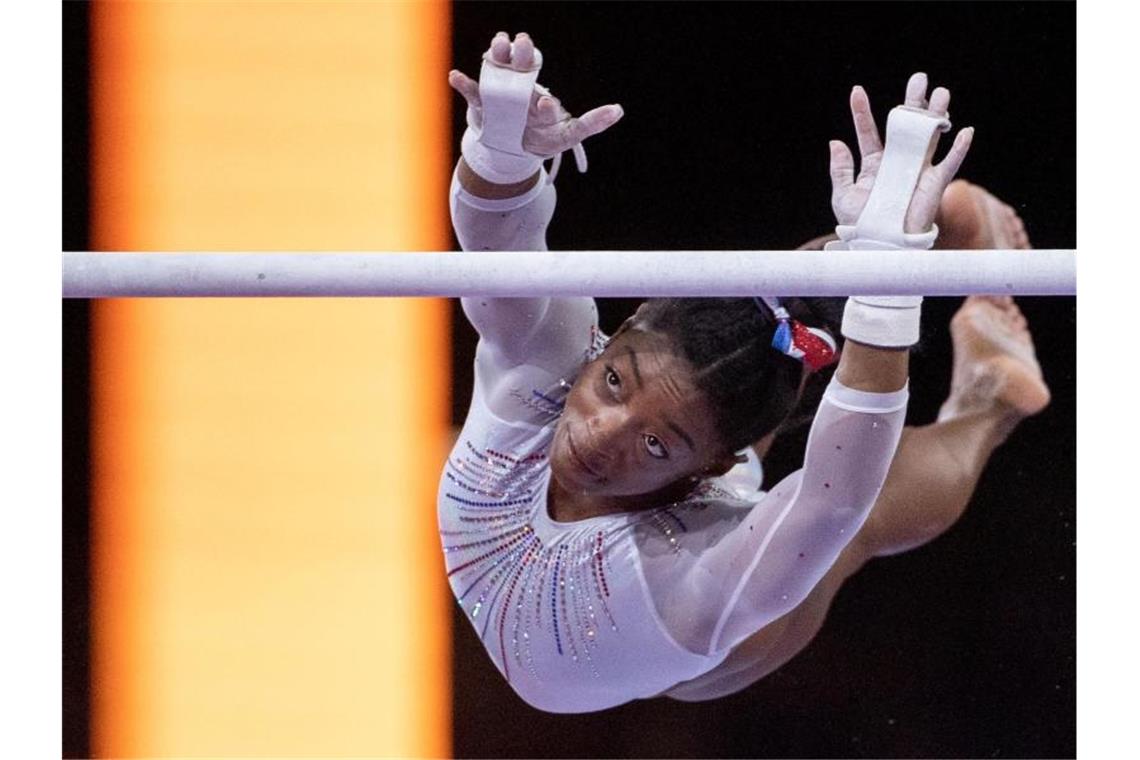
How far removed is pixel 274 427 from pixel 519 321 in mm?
462

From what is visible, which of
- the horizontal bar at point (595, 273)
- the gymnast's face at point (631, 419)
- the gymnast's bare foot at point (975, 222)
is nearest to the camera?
the horizontal bar at point (595, 273)

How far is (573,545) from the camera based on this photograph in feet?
3.66

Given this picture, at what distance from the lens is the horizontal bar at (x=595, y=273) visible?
82 cm

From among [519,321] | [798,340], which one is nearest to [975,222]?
[798,340]

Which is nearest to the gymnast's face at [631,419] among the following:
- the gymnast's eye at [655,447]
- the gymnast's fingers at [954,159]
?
the gymnast's eye at [655,447]

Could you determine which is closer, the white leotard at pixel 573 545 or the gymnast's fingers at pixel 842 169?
the gymnast's fingers at pixel 842 169

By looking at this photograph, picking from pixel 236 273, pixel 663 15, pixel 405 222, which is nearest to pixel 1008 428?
pixel 663 15

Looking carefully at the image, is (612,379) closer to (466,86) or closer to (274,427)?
(466,86)

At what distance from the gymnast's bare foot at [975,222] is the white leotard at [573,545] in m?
0.36

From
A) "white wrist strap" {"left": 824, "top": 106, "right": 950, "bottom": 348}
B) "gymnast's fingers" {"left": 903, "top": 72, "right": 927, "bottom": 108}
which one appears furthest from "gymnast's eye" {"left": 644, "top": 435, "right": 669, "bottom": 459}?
"gymnast's fingers" {"left": 903, "top": 72, "right": 927, "bottom": 108}

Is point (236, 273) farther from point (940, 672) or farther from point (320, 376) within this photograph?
point (940, 672)

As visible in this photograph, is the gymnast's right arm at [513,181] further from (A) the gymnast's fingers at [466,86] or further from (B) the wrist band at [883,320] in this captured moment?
(B) the wrist band at [883,320]

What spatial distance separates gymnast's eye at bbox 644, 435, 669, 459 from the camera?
103 centimetres

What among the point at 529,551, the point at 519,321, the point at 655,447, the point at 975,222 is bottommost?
the point at 529,551
